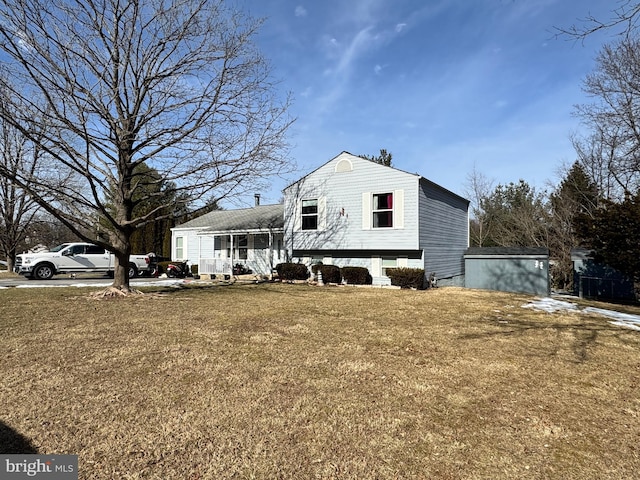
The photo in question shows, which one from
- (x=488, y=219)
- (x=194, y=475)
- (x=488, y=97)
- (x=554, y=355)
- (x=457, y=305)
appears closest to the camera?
(x=194, y=475)

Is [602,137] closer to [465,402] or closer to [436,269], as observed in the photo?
[436,269]

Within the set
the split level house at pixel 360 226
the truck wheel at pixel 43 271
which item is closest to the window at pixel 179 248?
the split level house at pixel 360 226

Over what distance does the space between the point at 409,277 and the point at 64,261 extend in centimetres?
1687

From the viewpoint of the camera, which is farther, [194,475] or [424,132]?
[424,132]

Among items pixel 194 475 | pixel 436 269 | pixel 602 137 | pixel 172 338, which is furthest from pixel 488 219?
pixel 194 475

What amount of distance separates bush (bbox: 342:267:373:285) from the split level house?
45 centimetres

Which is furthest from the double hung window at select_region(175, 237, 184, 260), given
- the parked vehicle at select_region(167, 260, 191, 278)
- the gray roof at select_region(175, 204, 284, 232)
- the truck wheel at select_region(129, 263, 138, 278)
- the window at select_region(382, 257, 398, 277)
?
the window at select_region(382, 257, 398, 277)

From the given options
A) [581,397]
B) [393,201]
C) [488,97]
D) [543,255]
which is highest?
[488,97]

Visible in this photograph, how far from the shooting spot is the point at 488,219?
31.8 meters

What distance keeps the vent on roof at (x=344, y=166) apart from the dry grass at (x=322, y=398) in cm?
1037

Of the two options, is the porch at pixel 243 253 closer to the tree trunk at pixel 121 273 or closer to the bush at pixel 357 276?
the bush at pixel 357 276

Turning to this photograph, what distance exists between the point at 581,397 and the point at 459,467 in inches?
88.7

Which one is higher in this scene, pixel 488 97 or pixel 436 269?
pixel 488 97

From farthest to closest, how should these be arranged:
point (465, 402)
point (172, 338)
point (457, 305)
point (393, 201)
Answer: point (393, 201) < point (457, 305) < point (172, 338) < point (465, 402)
